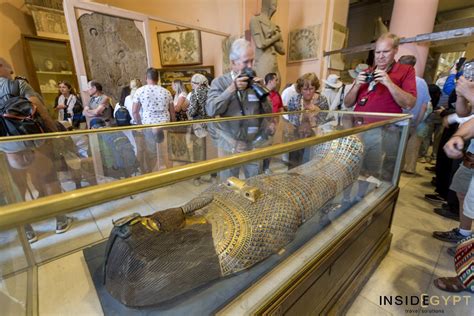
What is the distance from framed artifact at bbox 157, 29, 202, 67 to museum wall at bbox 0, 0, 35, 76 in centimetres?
260

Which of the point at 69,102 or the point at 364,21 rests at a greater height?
the point at 364,21

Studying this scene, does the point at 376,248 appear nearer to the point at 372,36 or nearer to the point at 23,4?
the point at 23,4

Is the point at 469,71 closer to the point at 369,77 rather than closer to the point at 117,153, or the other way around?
the point at 369,77

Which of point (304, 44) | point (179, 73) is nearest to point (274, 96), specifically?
point (304, 44)

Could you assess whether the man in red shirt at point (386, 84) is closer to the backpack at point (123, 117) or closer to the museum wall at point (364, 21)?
the backpack at point (123, 117)

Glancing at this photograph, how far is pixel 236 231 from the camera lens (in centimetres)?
82

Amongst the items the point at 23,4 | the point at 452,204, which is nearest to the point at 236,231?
the point at 452,204

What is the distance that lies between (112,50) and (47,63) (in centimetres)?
251

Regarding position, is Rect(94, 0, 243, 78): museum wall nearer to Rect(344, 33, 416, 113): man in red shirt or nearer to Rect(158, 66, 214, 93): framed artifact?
Rect(158, 66, 214, 93): framed artifact

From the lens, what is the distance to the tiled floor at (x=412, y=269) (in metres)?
1.29

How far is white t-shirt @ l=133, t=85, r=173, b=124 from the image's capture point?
2.41 metres

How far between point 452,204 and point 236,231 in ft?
8.27

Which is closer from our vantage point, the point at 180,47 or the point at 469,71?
the point at 469,71

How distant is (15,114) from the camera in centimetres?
162
